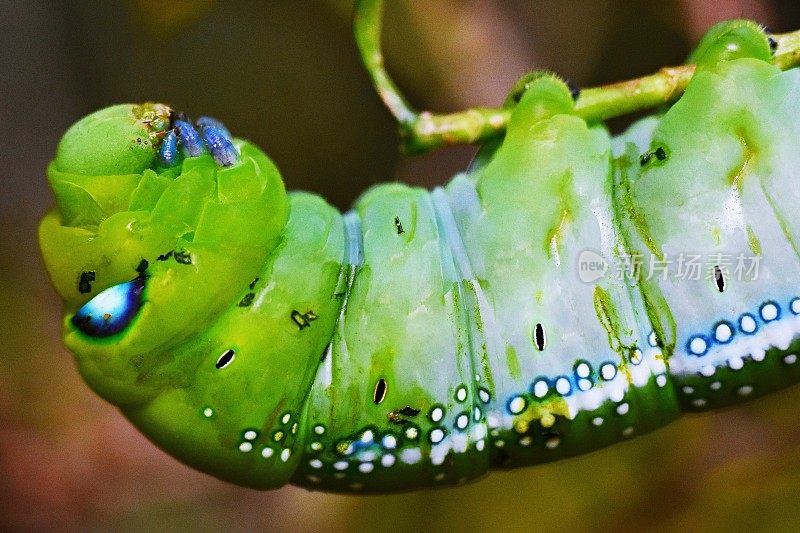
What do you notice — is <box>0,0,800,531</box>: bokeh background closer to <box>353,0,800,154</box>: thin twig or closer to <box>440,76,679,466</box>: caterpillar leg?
<box>353,0,800,154</box>: thin twig

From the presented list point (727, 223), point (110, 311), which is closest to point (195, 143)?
point (110, 311)

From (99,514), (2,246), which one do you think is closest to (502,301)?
(99,514)

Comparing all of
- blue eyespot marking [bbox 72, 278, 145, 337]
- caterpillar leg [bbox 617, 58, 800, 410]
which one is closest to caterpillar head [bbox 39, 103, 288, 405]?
blue eyespot marking [bbox 72, 278, 145, 337]

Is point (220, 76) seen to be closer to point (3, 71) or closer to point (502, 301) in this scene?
point (3, 71)

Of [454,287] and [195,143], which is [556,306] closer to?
[454,287]

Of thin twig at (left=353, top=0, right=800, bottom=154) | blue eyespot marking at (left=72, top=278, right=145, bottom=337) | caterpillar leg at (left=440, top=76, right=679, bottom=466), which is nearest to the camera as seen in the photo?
blue eyespot marking at (left=72, top=278, right=145, bottom=337)

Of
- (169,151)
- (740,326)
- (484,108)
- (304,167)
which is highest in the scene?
(304,167)

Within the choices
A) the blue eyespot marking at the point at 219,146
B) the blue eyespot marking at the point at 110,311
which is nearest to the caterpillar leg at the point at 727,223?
the blue eyespot marking at the point at 219,146
